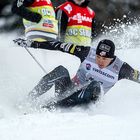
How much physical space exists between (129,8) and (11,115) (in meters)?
6.57

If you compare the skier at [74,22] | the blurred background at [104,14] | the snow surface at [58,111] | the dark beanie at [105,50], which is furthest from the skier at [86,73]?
the blurred background at [104,14]

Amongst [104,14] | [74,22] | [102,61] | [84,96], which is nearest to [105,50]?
[102,61]

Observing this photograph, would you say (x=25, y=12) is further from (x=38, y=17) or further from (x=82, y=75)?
(x=82, y=75)

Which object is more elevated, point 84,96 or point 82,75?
point 82,75

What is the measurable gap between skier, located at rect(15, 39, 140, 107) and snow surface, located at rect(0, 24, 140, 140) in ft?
0.51

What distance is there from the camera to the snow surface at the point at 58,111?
5398mm

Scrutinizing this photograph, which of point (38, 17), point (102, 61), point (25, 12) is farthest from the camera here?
point (38, 17)

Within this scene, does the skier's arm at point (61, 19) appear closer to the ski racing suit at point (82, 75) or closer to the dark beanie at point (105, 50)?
the ski racing suit at point (82, 75)

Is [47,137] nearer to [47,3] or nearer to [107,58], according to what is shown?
[107,58]

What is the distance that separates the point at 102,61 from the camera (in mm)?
6734

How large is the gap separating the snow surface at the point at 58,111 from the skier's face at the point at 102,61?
0.44 metres

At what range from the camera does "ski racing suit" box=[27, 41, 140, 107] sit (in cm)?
666

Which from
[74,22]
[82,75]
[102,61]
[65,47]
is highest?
[74,22]

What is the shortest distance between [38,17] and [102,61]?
107cm
